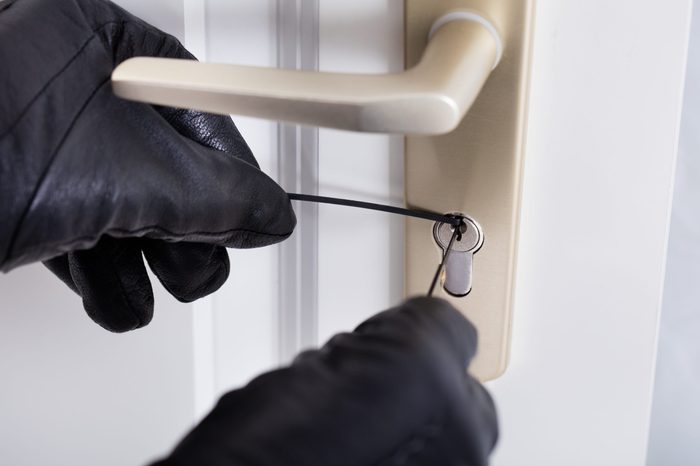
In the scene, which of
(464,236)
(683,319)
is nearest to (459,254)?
(464,236)

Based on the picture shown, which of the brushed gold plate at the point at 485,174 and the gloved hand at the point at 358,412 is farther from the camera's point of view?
the brushed gold plate at the point at 485,174

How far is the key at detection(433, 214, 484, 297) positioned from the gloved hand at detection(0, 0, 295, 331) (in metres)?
0.07

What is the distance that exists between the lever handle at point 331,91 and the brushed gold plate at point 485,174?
0.14 feet

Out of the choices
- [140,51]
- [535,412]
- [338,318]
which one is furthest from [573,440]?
[140,51]

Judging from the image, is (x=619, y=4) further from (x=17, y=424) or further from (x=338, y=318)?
(x=17, y=424)

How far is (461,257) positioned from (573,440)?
0.12m

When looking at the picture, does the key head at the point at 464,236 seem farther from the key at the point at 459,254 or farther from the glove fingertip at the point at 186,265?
the glove fingertip at the point at 186,265

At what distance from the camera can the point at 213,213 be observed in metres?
0.28

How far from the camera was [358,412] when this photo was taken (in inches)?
7.1

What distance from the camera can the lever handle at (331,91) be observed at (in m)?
0.21

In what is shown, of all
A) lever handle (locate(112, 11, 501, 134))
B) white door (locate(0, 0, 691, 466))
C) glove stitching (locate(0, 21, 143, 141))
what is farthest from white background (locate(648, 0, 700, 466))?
glove stitching (locate(0, 21, 143, 141))

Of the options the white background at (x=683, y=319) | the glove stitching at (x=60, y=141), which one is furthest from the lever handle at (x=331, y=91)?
the white background at (x=683, y=319)

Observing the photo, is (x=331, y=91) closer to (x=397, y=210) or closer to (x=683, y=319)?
(x=397, y=210)

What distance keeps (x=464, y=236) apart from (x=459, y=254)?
10mm
